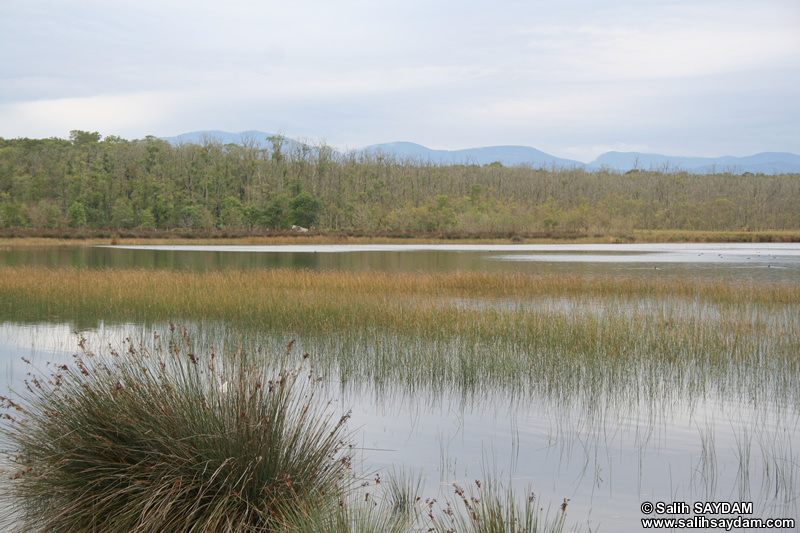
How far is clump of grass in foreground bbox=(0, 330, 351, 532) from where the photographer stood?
3.52m

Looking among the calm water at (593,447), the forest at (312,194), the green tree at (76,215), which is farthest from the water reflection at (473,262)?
the green tree at (76,215)

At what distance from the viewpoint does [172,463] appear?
12.1 feet

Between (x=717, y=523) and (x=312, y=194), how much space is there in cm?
7448

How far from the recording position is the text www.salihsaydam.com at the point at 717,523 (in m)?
4.32

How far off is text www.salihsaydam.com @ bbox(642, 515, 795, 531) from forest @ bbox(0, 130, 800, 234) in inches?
2148

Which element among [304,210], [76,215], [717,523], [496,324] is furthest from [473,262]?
[76,215]

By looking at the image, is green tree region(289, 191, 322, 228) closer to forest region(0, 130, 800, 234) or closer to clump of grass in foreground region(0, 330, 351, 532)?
forest region(0, 130, 800, 234)

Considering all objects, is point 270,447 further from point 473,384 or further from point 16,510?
point 473,384

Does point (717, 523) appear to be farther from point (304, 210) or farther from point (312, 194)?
point (312, 194)

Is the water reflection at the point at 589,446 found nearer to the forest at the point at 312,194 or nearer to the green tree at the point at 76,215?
the forest at the point at 312,194

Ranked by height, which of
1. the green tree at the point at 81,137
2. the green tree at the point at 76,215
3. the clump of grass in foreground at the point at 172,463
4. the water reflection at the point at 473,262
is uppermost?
the green tree at the point at 81,137

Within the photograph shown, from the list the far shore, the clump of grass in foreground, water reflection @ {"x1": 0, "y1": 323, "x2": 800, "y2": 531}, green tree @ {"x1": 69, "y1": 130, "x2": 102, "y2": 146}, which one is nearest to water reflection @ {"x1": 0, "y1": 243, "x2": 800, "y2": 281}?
water reflection @ {"x1": 0, "y1": 323, "x2": 800, "y2": 531}

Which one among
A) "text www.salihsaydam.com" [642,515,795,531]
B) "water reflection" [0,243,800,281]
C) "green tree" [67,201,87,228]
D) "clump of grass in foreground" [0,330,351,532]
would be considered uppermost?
"green tree" [67,201,87,228]

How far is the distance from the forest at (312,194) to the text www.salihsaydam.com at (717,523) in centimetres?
5456
